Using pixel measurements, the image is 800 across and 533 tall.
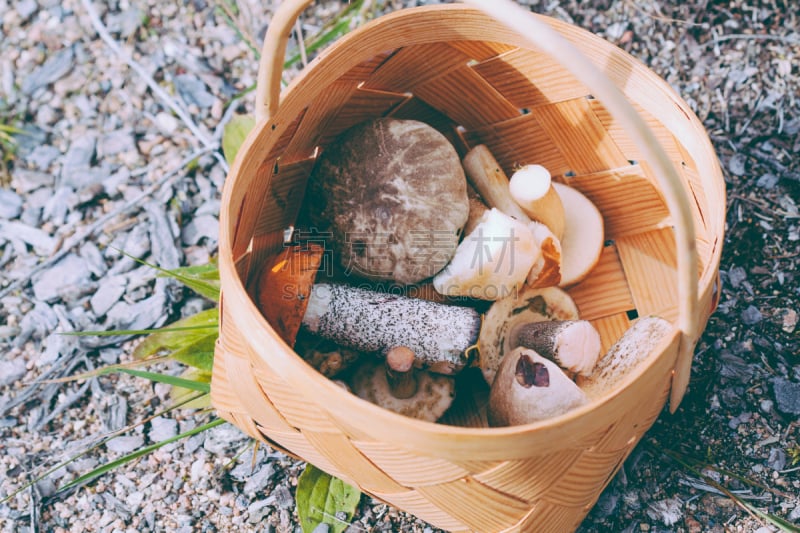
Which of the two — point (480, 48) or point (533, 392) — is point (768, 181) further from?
point (533, 392)

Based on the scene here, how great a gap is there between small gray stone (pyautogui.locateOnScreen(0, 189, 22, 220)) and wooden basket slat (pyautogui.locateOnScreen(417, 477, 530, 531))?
1864 mm

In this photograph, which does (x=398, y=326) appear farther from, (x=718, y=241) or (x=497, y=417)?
(x=718, y=241)

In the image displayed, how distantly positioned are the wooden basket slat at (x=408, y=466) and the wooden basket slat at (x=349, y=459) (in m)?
0.02

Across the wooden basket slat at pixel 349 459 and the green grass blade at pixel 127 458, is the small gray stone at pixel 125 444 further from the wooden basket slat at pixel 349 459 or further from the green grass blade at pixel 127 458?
the wooden basket slat at pixel 349 459

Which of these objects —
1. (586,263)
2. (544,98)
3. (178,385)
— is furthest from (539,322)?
(178,385)

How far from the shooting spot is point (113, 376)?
85.4 inches

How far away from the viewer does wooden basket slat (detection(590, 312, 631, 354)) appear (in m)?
2.01

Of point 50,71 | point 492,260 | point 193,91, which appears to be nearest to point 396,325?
point 492,260

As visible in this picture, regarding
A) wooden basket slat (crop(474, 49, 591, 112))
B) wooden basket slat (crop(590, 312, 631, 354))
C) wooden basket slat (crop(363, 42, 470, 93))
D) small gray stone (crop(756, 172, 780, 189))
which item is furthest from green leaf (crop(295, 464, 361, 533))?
small gray stone (crop(756, 172, 780, 189))

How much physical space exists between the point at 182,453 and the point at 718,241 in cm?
157

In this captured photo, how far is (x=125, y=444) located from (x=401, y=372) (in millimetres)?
954

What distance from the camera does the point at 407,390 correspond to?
1723mm

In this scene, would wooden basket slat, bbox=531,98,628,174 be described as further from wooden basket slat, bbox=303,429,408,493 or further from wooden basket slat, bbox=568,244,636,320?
wooden basket slat, bbox=303,429,408,493

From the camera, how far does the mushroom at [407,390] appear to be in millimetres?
1717
